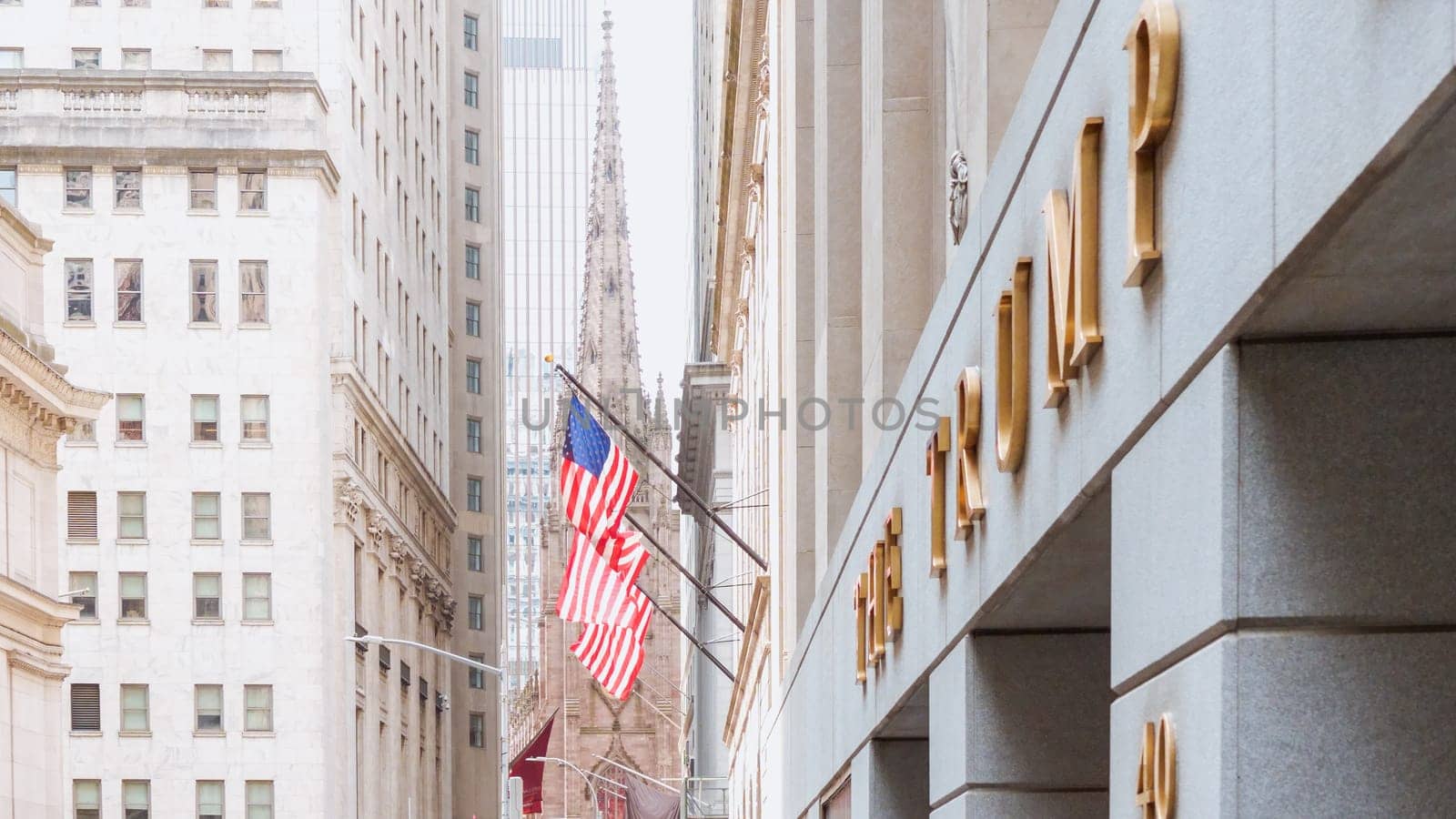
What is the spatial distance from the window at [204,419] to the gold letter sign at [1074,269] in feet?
222

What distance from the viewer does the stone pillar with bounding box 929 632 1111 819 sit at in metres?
8.95

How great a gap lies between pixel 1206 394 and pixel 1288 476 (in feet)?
1.04

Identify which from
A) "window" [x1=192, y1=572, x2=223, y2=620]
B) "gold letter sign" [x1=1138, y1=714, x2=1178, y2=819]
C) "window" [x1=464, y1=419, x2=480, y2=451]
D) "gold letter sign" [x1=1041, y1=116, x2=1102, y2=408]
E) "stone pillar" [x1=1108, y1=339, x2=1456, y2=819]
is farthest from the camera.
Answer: "window" [x1=464, y1=419, x2=480, y2=451]

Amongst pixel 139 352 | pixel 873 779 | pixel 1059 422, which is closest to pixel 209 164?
pixel 139 352

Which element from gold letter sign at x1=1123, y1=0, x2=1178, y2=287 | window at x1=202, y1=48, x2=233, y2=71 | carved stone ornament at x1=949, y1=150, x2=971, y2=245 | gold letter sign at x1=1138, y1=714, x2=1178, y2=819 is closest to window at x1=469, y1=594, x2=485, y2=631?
window at x1=202, y1=48, x2=233, y2=71

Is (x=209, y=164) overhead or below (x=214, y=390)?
overhead

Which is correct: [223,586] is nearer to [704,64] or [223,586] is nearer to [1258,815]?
[704,64]

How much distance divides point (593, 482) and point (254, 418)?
1822 inches

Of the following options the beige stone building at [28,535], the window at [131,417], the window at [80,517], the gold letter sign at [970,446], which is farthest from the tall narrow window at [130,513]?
the gold letter sign at [970,446]

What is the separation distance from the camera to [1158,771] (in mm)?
5707

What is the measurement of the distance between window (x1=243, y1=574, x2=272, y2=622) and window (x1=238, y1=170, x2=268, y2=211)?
505 inches

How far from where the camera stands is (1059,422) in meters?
7.14

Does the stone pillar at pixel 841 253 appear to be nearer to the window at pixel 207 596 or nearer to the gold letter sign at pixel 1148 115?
the gold letter sign at pixel 1148 115

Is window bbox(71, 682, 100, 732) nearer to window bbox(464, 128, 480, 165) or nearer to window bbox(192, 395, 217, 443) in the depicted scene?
window bbox(192, 395, 217, 443)
